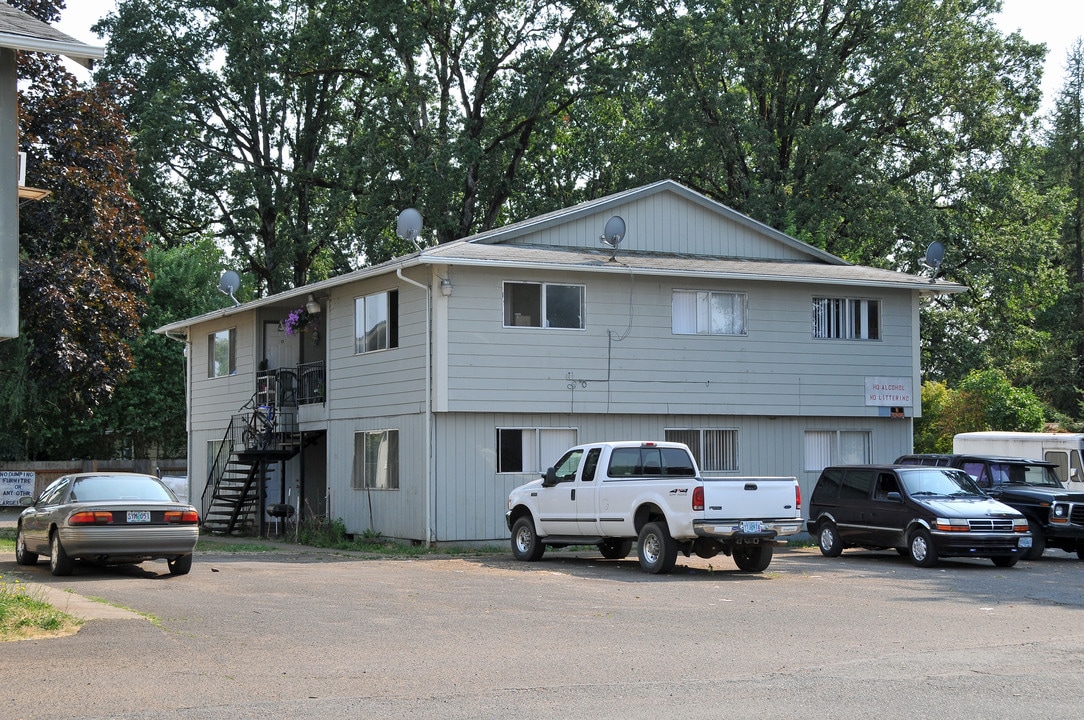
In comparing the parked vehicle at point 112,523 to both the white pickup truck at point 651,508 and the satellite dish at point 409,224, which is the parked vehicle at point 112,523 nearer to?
the white pickup truck at point 651,508

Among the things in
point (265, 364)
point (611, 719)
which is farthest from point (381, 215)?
point (611, 719)

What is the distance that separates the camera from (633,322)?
25656mm

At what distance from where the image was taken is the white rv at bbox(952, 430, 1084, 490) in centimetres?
2738

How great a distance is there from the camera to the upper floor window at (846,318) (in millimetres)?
27625

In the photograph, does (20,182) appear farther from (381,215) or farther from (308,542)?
(381,215)

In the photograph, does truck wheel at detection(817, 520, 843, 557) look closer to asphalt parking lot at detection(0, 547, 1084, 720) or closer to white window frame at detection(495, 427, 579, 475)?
asphalt parking lot at detection(0, 547, 1084, 720)

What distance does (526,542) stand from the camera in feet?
69.5

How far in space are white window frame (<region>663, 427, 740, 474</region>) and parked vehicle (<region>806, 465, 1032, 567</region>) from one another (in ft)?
11.0

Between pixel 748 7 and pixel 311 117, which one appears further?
pixel 311 117

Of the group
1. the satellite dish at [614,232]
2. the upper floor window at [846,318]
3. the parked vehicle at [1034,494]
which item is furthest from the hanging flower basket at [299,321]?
the parked vehicle at [1034,494]

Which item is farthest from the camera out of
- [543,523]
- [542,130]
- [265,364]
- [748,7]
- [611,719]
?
[542,130]

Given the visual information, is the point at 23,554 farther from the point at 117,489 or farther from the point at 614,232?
the point at 614,232

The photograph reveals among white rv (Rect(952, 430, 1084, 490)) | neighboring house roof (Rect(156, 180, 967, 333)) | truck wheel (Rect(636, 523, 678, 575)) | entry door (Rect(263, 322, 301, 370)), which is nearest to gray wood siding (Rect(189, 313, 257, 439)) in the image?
entry door (Rect(263, 322, 301, 370))

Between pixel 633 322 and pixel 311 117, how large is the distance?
2512cm
